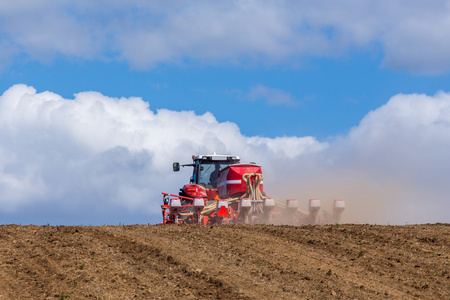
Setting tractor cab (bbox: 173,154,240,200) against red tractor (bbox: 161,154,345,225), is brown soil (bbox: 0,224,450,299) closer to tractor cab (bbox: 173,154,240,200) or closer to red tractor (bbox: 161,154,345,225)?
red tractor (bbox: 161,154,345,225)

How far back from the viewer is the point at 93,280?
10.4 m

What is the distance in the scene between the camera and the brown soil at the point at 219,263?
33.4 ft

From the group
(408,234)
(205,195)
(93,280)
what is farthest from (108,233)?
(205,195)

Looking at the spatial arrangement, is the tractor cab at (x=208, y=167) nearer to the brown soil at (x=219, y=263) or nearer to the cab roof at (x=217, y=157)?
the cab roof at (x=217, y=157)

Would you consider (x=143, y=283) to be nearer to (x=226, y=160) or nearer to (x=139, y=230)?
(x=139, y=230)

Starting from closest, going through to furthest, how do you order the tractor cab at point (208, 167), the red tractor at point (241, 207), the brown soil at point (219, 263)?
the brown soil at point (219, 263), the red tractor at point (241, 207), the tractor cab at point (208, 167)

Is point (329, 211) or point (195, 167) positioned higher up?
point (195, 167)

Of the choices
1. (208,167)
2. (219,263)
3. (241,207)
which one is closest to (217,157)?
(208,167)

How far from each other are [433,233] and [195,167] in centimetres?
1278

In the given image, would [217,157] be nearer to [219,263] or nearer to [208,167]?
[208,167]

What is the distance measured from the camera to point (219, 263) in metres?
11.6

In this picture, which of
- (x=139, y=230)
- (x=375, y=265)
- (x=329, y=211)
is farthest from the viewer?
(x=329, y=211)

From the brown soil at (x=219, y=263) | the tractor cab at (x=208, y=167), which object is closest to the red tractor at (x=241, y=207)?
the tractor cab at (x=208, y=167)

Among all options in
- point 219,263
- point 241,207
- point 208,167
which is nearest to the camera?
point 219,263
